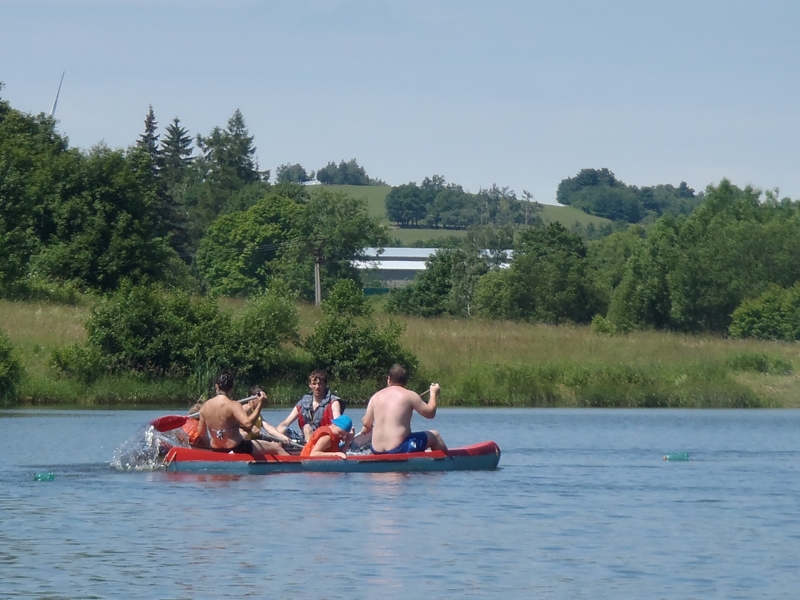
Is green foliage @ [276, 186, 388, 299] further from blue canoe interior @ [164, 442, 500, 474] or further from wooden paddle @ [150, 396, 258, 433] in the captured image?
blue canoe interior @ [164, 442, 500, 474]

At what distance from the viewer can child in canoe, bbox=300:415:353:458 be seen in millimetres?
19688

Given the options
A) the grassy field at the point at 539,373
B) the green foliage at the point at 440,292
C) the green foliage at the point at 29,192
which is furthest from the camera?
the green foliage at the point at 440,292

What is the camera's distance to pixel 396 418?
64.8ft

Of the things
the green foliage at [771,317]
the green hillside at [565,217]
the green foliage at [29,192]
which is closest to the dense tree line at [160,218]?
the green foliage at [29,192]

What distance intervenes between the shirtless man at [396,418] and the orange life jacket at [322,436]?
0.56 m

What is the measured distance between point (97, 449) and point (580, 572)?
13454mm

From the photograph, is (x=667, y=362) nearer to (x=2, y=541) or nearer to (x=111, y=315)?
(x=111, y=315)

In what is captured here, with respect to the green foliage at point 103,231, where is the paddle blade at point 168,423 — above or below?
below

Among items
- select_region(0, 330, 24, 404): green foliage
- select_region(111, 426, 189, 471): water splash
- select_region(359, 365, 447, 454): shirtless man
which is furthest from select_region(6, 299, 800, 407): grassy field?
select_region(359, 365, 447, 454): shirtless man

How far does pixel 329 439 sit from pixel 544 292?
201 feet

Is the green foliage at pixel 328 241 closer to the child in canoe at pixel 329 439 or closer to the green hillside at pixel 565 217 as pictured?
the child in canoe at pixel 329 439

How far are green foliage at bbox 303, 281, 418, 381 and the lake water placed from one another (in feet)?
56.2

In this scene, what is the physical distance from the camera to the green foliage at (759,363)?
143ft

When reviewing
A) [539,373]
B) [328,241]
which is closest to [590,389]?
[539,373]
